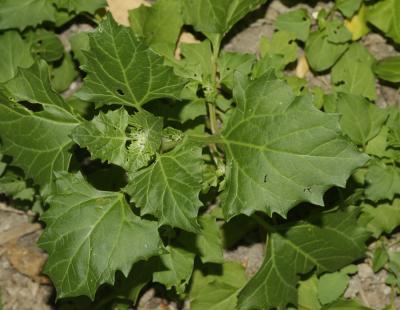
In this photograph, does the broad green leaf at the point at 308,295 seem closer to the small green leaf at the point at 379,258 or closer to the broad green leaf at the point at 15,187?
the small green leaf at the point at 379,258

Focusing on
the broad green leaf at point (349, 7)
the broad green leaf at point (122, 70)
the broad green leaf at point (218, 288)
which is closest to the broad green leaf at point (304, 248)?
the broad green leaf at point (218, 288)

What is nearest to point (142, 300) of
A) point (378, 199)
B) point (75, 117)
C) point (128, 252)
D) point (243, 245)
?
point (243, 245)

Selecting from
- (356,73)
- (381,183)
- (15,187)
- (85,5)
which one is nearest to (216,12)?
(85,5)

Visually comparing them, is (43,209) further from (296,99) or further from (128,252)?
(296,99)

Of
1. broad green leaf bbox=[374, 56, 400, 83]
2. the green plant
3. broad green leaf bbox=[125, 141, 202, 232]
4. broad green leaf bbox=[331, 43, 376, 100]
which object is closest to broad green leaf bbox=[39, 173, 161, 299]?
the green plant

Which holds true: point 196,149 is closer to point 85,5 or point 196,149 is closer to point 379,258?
point 85,5

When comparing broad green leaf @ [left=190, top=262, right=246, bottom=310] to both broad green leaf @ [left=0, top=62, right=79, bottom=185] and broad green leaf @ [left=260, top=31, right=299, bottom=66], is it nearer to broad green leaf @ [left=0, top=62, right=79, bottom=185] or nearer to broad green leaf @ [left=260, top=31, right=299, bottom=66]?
broad green leaf @ [left=0, top=62, right=79, bottom=185]
